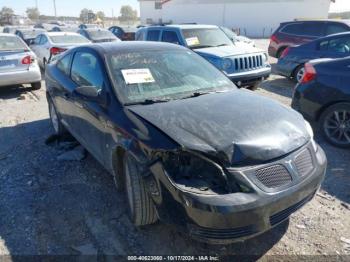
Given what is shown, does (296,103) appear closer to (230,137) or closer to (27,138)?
(230,137)

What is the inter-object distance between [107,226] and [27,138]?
294cm

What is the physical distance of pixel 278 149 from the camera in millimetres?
2484

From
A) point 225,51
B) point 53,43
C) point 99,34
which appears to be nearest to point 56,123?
point 225,51

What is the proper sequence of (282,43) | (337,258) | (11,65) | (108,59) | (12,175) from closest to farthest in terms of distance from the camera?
(337,258)
(108,59)
(12,175)
(11,65)
(282,43)

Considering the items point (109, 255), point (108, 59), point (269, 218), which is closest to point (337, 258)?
point (269, 218)

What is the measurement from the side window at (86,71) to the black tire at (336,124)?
3509mm

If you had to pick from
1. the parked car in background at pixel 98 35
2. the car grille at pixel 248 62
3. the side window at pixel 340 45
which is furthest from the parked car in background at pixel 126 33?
the side window at pixel 340 45

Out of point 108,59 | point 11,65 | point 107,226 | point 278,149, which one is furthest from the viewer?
point 11,65

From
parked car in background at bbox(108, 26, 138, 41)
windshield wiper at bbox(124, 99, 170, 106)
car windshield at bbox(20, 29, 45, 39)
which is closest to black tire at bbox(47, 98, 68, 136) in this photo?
windshield wiper at bbox(124, 99, 170, 106)

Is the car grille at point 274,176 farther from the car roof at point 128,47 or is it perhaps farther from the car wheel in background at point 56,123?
the car wheel in background at point 56,123

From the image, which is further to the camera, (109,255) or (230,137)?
(109,255)

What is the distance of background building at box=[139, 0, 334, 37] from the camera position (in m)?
36.0

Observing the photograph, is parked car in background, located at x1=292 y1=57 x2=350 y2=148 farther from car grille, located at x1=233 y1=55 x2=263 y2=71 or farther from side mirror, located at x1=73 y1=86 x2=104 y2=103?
side mirror, located at x1=73 y1=86 x2=104 y2=103

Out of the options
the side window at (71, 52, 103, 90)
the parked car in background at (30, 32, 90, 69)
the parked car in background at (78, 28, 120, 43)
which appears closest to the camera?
the side window at (71, 52, 103, 90)
